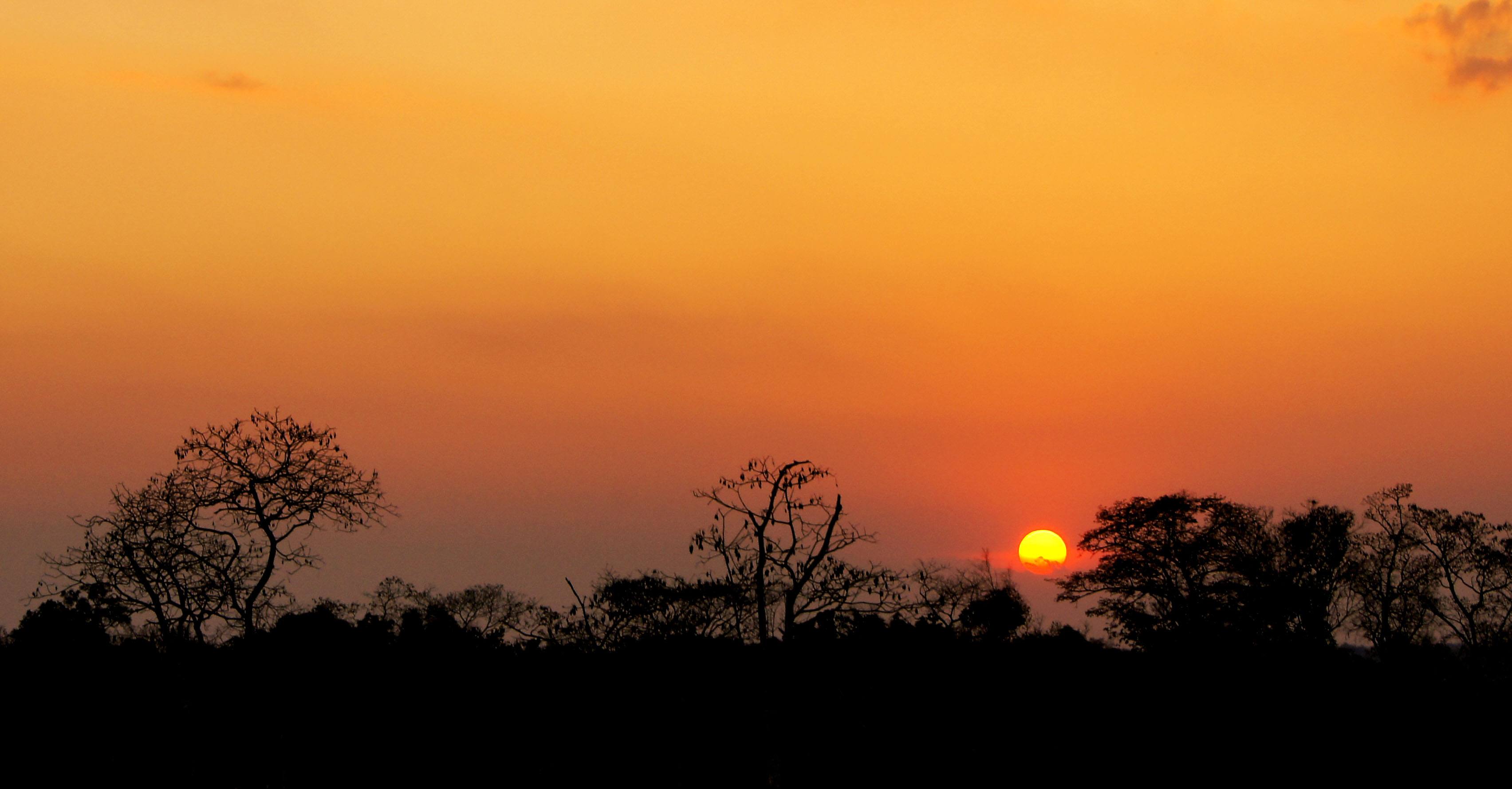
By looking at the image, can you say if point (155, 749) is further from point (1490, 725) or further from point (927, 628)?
point (1490, 725)

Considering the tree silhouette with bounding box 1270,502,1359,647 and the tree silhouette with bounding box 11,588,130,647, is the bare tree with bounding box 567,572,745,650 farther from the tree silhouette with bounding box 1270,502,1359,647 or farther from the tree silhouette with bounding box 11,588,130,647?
the tree silhouette with bounding box 1270,502,1359,647

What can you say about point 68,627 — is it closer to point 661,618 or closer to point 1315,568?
point 661,618

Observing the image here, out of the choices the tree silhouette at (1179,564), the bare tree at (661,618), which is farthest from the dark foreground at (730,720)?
the tree silhouette at (1179,564)

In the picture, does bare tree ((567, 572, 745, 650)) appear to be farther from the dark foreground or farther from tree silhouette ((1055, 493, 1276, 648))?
tree silhouette ((1055, 493, 1276, 648))

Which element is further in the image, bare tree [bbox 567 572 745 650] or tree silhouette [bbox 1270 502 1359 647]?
tree silhouette [bbox 1270 502 1359 647]

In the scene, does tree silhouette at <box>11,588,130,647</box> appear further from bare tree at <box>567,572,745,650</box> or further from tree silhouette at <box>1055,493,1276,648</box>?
tree silhouette at <box>1055,493,1276,648</box>

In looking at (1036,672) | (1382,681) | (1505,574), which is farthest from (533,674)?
(1505,574)

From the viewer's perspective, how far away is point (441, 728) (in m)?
37.2

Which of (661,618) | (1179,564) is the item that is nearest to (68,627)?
(661,618)

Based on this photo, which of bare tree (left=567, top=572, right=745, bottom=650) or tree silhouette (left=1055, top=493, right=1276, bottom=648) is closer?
bare tree (left=567, top=572, right=745, bottom=650)

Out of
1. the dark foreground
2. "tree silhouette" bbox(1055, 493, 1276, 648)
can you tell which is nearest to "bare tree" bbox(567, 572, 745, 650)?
the dark foreground

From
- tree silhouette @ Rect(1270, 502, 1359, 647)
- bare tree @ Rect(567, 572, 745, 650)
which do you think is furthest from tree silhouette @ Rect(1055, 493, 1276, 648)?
bare tree @ Rect(567, 572, 745, 650)

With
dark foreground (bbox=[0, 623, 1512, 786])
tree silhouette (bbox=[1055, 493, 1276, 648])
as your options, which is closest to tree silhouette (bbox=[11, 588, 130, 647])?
dark foreground (bbox=[0, 623, 1512, 786])

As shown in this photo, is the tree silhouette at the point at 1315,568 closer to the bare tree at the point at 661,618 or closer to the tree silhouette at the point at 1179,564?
the tree silhouette at the point at 1179,564
